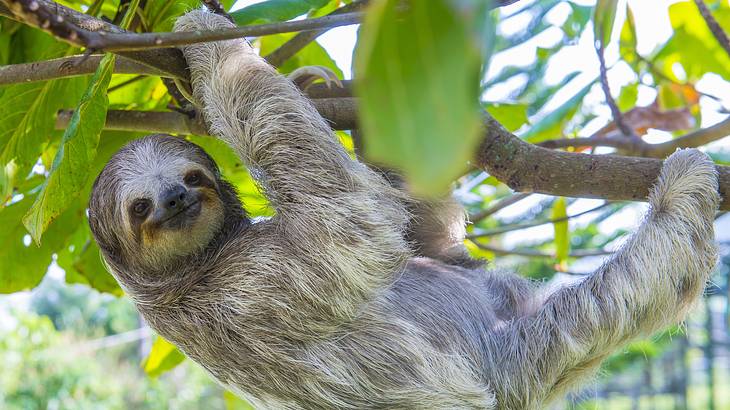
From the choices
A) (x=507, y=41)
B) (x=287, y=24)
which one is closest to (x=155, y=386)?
(x=507, y=41)

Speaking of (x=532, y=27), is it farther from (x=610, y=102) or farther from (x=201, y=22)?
(x=201, y=22)

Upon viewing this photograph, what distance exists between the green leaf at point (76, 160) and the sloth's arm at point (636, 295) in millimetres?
2666

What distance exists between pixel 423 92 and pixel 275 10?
342 centimetres

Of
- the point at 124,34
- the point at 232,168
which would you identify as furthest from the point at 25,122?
the point at 124,34

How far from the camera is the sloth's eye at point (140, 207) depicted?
4426mm

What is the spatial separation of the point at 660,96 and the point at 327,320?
4.32 metres

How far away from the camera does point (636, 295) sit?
4.38m

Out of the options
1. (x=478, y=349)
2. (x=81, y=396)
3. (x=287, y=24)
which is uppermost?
(x=287, y=24)

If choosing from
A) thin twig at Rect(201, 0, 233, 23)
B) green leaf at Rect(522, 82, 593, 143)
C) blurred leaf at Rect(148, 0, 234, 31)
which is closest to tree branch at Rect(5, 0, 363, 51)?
thin twig at Rect(201, 0, 233, 23)

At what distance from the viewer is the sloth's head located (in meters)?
4.31

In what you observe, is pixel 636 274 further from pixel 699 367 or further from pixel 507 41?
pixel 699 367

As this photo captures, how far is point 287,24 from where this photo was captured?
2508 mm

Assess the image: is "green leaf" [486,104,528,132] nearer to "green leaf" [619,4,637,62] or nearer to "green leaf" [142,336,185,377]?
"green leaf" [619,4,637,62]

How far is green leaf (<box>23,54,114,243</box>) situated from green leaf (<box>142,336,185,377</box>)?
2.68m
